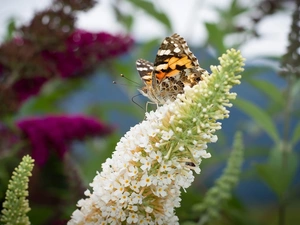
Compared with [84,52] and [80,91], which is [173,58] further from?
[80,91]

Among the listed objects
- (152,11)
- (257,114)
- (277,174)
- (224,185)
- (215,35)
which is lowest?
(224,185)

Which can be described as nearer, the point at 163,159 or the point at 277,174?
the point at 163,159

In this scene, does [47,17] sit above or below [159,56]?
above

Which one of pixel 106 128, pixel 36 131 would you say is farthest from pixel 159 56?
pixel 106 128

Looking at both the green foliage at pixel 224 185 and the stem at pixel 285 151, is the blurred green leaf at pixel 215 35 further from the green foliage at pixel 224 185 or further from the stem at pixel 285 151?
the green foliage at pixel 224 185

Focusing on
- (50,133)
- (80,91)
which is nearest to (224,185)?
(50,133)

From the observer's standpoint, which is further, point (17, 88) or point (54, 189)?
point (54, 189)

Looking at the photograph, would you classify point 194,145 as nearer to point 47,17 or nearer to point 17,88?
point 47,17
